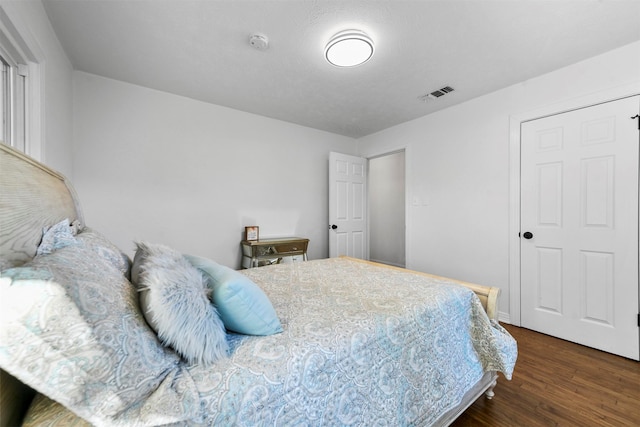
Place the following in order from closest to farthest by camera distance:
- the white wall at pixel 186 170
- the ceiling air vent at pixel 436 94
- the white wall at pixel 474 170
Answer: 1. the white wall at pixel 474 170
2. the white wall at pixel 186 170
3. the ceiling air vent at pixel 436 94

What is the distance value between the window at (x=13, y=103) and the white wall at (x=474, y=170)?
150 inches

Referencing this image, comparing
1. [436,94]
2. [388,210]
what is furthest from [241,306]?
[388,210]

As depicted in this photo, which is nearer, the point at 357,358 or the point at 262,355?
the point at 262,355

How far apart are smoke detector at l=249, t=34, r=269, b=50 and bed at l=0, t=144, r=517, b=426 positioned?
1.56 metres

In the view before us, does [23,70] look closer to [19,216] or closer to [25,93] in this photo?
[25,93]

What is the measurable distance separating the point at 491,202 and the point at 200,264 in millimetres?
3018

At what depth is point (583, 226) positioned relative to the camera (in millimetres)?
2273

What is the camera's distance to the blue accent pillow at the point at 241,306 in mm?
931

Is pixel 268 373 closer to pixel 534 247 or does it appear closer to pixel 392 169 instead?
pixel 534 247

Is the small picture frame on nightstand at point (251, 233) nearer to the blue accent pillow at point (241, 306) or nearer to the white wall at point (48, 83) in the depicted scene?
the white wall at point (48, 83)

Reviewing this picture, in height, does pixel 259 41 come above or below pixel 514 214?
above

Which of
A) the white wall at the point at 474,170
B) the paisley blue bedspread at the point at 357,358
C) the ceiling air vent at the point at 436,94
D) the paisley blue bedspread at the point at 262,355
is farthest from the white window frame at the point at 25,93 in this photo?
the white wall at the point at 474,170

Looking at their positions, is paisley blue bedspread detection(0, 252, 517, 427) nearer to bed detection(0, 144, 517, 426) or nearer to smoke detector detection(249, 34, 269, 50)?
bed detection(0, 144, 517, 426)

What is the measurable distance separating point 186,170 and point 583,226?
4071 millimetres
